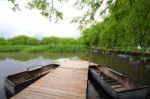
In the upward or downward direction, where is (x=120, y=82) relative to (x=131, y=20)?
downward

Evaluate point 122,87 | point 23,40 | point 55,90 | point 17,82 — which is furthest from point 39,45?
point 55,90

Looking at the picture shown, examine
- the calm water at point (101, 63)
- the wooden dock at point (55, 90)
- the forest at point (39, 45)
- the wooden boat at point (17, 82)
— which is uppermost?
the forest at point (39, 45)

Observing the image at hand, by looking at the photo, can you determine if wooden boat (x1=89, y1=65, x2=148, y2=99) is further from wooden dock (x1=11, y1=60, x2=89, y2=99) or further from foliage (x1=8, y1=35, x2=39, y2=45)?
foliage (x1=8, y1=35, x2=39, y2=45)

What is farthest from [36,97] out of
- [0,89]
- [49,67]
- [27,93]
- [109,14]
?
[49,67]

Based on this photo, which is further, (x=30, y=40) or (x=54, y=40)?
(x=54, y=40)

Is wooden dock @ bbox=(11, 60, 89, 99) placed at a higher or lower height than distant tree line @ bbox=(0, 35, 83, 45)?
lower

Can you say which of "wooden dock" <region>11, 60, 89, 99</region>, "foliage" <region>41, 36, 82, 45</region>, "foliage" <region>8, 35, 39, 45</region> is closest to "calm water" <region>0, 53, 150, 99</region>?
"wooden dock" <region>11, 60, 89, 99</region>

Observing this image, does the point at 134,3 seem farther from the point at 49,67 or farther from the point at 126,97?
the point at 49,67

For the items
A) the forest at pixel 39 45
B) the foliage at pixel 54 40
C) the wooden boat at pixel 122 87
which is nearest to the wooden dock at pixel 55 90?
the wooden boat at pixel 122 87

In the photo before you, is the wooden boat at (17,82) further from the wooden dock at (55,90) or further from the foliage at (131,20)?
the foliage at (131,20)

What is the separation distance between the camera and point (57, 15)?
5.10m

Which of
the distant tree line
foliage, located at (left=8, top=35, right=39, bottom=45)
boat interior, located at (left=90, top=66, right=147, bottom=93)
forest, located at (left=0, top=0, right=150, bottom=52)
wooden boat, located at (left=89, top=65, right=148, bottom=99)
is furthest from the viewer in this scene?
foliage, located at (left=8, top=35, right=39, bottom=45)

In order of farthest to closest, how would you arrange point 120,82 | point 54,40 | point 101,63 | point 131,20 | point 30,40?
point 54,40, point 30,40, point 101,63, point 120,82, point 131,20

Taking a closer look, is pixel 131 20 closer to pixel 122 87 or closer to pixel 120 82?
pixel 122 87
